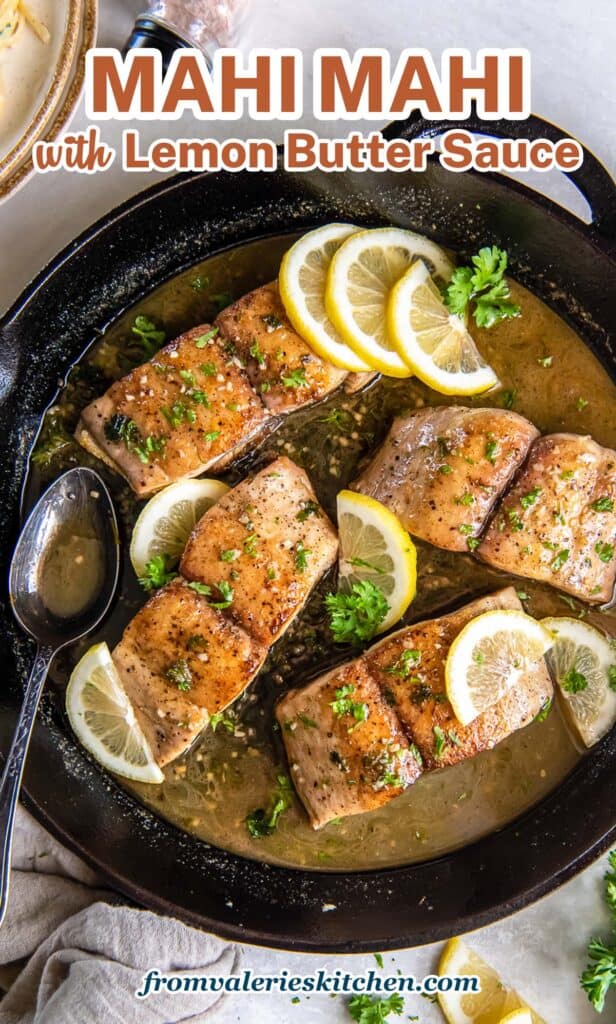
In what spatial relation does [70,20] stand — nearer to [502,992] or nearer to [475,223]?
[475,223]

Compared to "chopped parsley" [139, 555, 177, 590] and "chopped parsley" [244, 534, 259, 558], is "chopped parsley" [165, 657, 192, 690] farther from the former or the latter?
"chopped parsley" [244, 534, 259, 558]

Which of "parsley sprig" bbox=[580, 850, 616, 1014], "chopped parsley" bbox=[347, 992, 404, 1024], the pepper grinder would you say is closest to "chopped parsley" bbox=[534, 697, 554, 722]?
"parsley sprig" bbox=[580, 850, 616, 1014]

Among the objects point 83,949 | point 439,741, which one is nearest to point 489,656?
point 439,741

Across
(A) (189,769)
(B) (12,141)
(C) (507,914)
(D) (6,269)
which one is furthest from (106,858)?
(B) (12,141)

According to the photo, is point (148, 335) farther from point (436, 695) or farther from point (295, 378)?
point (436, 695)

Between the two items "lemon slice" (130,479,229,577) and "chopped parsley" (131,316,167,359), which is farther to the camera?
"chopped parsley" (131,316,167,359)
